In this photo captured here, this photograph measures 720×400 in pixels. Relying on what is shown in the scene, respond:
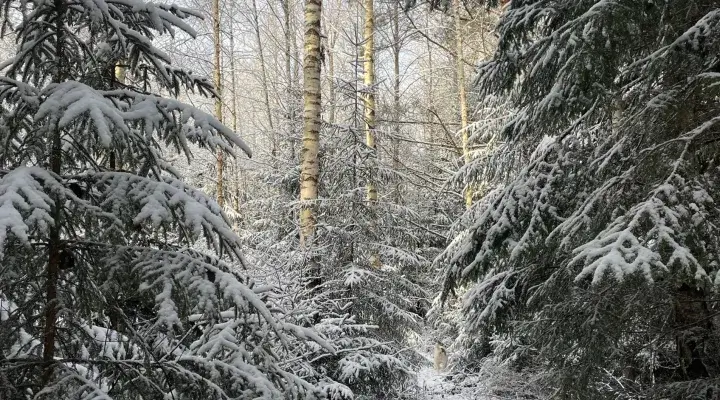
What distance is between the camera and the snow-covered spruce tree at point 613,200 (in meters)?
2.87

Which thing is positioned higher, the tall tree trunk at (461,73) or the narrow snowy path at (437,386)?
the tall tree trunk at (461,73)

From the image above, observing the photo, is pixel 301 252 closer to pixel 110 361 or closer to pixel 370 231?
pixel 370 231

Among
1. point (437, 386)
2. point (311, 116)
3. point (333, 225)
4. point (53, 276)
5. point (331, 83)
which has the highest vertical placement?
point (331, 83)

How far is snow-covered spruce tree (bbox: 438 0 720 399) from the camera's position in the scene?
2871mm

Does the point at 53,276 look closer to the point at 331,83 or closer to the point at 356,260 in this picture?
the point at 356,260

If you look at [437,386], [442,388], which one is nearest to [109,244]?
[442,388]

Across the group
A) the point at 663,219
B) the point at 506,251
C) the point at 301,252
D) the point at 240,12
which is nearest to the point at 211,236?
the point at 663,219

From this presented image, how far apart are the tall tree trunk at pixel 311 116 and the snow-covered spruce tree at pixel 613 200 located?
8.27 feet

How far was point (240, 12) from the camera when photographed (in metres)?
17.7

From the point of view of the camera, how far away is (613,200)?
3367mm

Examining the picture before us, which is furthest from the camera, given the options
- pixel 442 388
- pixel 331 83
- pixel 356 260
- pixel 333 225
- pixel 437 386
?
pixel 331 83

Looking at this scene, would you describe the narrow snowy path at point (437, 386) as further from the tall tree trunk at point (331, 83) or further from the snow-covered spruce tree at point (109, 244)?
the snow-covered spruce tree at point (109, 244)

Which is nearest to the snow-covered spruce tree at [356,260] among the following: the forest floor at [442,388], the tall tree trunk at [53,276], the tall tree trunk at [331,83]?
the tall tree trunk at [331,83]

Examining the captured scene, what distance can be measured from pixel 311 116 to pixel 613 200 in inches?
172
